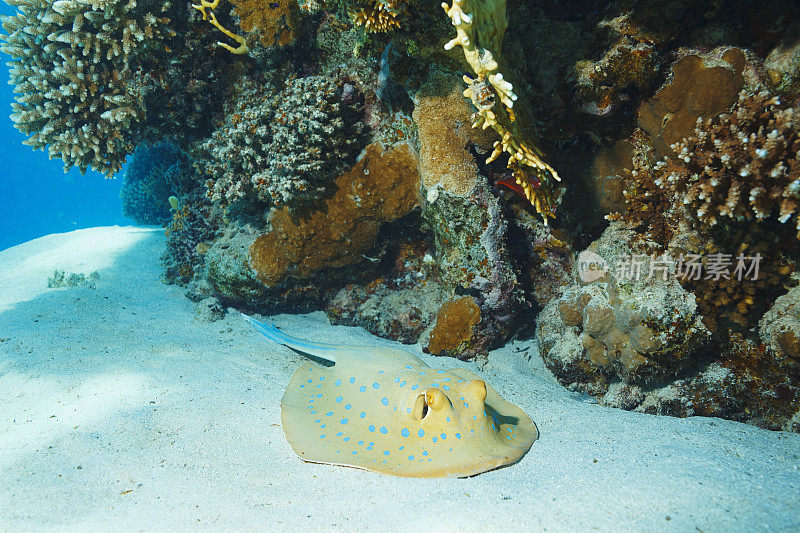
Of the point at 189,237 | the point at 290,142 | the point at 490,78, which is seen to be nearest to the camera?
the point at 490,78

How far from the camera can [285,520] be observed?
261 cm

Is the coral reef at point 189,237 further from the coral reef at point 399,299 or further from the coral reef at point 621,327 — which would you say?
the coral reef at point 621,327

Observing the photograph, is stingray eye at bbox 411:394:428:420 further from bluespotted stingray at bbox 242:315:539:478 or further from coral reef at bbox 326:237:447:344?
coral reef at bbox 326:237:447:344

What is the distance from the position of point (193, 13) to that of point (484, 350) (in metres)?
7.41

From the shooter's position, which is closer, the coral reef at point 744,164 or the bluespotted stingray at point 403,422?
the bluespotted stingray at point 403,422

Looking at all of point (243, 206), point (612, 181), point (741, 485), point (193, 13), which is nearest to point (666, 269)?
point (612, 181)

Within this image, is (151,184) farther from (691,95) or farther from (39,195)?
(39,195)

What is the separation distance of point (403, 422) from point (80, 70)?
25.2ft

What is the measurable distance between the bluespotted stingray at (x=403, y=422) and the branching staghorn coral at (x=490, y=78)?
7.93 feet

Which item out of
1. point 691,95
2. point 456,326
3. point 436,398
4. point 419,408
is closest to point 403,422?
point 419,408

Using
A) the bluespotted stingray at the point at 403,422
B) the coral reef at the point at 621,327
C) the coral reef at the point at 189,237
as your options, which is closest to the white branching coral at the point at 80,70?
the coral reef at the point at 189,237

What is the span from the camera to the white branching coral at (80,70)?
19.1 feet

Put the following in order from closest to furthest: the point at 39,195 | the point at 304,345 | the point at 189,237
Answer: the point at 304,345 → the point at 189,237 → the point at 39,195

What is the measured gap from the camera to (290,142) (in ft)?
17.7
